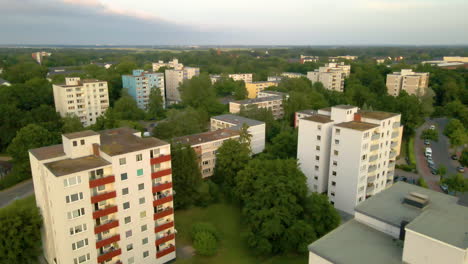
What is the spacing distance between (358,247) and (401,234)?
268 cm

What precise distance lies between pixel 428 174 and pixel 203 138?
3134 centimetres

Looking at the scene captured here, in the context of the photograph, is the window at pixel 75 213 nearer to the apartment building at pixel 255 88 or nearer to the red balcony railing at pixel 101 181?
the red balcony railing at pixel 101 181

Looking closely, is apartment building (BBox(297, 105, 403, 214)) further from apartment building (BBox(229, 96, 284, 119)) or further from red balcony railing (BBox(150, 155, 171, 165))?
apartment building (BBox(229, 96, 284, 119))

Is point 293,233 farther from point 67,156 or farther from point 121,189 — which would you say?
point 67,156

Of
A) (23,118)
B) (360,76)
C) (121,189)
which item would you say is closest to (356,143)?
(121,189)

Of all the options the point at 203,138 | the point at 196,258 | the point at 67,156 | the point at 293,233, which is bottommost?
the point at 196,258

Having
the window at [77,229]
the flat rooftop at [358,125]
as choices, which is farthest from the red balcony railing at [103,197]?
the flat rooftop at [358,125]

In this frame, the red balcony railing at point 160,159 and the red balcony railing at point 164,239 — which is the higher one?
the red balcony railing at point 160,159

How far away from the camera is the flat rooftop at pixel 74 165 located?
67.0 ft

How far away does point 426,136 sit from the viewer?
54.8 meters

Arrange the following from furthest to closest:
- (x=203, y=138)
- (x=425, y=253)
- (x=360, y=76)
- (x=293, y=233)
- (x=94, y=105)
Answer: (x=360, y=76) < (x=94, y=105) < (x=203, y=138) < (x=293, y=233) < (x=425, y=253)

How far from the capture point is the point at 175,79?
326 feet

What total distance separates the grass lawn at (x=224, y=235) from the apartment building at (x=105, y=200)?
3.63m

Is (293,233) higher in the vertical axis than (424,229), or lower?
lower
